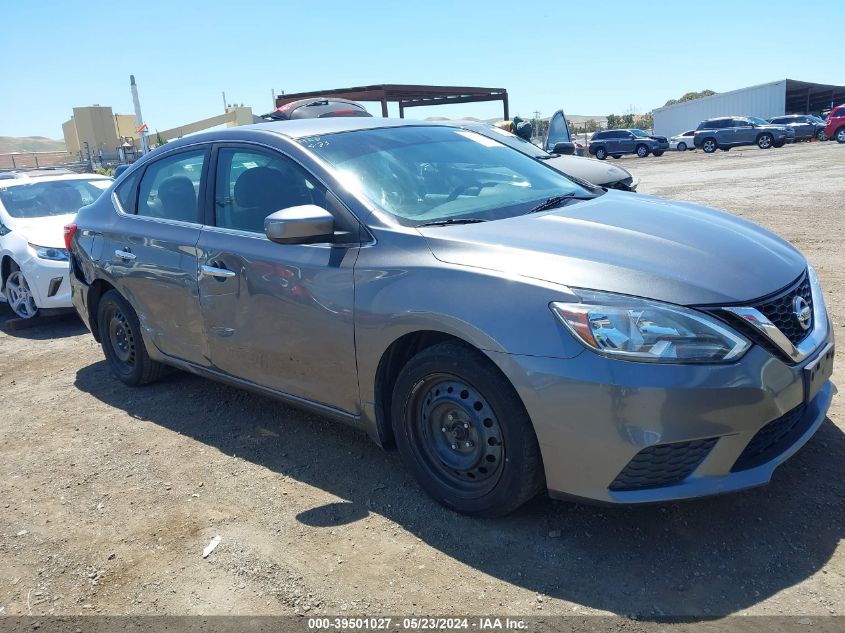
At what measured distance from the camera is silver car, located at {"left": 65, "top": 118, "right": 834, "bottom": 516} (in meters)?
2.62

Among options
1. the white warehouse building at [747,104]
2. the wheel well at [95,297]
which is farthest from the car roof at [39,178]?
the white warehouse building at [747,104]

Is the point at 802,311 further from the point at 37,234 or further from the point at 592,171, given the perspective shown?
the point at 37,234

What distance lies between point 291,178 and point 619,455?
7.07 ft

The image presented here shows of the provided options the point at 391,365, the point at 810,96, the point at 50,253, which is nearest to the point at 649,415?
the point at 391,365

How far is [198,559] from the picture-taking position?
3090 millimetres

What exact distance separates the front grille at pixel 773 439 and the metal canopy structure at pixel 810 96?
59.6 meters

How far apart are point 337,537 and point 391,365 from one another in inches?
30.5

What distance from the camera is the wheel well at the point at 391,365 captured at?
10.5 ft

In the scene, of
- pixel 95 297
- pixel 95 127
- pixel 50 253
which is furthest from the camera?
pixel 95 127

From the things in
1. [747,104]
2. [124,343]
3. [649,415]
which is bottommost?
[124,343]

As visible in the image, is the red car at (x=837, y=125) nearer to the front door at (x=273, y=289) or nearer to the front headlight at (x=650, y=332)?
the front door at (x=273, y=289)

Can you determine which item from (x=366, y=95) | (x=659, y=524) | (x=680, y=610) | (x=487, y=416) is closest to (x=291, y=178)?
(x=487, y=416)

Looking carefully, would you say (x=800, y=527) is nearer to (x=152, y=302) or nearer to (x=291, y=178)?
(x=291, y=178)

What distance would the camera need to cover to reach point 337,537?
10.3 feet
